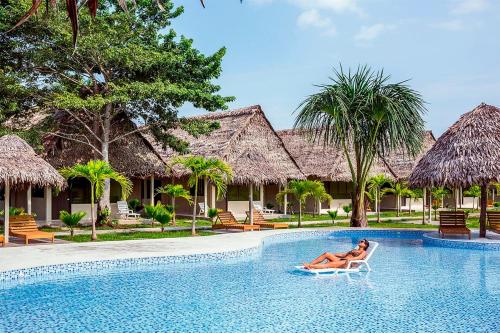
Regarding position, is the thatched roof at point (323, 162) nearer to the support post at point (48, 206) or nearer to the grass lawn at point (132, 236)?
the grass lawn at point (132, 236)

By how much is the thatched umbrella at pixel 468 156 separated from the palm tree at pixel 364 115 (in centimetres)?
131

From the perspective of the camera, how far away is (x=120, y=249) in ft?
37.6

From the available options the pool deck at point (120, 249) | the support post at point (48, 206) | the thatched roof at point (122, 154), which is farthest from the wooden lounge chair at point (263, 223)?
the support post at point (48, 206)

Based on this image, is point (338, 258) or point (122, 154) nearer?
point (338, 258)

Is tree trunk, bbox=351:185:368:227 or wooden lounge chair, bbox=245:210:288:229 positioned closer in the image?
wooden lounge chair, bbox=245:210:288:229

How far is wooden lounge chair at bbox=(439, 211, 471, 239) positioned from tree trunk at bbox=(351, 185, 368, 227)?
3365 millimetres

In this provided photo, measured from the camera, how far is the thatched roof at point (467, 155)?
46.1ft

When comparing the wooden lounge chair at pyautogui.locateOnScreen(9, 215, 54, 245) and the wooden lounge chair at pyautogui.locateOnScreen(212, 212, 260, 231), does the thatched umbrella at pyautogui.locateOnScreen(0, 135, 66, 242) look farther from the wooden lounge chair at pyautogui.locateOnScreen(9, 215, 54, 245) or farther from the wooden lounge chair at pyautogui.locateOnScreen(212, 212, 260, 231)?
the wooden lounge chair at pyautogui.locateOnScreen(212, 212, 260, 231)

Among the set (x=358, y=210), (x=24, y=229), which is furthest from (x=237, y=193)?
(x=24, y=229)

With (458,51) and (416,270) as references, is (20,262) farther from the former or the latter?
(458,51)

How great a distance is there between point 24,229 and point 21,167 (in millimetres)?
1445

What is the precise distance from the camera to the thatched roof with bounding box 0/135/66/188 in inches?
473

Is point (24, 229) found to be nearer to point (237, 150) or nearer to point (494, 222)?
point (237, 150)

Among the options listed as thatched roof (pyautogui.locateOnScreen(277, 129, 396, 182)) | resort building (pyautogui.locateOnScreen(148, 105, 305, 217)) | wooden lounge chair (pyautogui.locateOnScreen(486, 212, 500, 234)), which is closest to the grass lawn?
resort building (pyautogui.locateOnScreen(148, 105, 305, 217))
